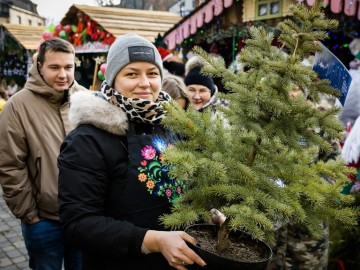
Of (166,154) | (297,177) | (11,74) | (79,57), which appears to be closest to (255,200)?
(297,177)

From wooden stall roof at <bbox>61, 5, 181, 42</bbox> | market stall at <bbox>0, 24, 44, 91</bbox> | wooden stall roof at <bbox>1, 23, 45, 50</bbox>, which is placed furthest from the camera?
market stall at <bbox>0, 24, 44, 91</bbox>

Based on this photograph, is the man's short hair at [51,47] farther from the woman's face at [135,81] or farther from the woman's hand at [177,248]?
the woman's hand at [177,248]

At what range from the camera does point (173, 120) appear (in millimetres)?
1271

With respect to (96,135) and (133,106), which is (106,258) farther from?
(133,106)

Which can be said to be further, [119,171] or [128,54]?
[128,54]

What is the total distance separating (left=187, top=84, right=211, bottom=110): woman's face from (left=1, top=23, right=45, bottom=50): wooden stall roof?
9.70 meters

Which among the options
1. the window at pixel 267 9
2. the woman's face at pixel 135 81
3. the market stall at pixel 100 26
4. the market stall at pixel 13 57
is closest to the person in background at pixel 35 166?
the woman's face at pixel 135 81

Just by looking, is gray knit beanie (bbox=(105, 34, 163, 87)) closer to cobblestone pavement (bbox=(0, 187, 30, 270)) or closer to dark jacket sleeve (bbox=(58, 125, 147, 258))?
dark jacket sleeve (bbox=(58, 125, 147, 258))

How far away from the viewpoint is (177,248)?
4.08 ft

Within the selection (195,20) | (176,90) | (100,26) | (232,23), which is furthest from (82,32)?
(176,90)

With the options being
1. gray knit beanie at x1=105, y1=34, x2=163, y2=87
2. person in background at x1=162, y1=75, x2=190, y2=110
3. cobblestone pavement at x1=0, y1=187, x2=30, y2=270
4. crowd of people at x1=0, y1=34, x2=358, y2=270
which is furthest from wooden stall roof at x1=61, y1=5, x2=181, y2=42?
gray knit beanie at x1=105, y1=34, x2=163, y2=87

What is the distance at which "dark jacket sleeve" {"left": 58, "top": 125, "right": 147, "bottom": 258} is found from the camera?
1.36 m

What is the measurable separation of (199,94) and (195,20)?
2.54 m

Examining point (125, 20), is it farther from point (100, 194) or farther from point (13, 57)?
point (13, 57)
